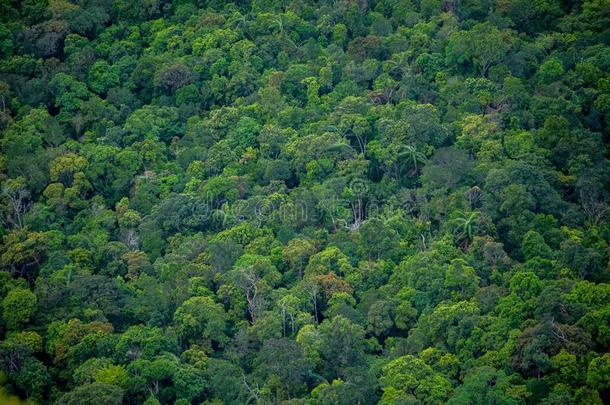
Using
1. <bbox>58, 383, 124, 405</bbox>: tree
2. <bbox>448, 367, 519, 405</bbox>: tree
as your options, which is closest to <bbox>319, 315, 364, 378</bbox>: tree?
<bbox>448, 367, 519, 405</bbox>: tree

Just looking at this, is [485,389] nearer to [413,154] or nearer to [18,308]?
[413,154]

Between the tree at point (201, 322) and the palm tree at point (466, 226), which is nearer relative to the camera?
the tree at point (201, 322)

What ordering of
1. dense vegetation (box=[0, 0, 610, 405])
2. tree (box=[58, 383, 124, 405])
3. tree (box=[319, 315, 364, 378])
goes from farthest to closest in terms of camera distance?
1. tree (box=[319, 315, 364, 378])
2. dense vegetation (box=[0, 0, 610, 405])
3. tree (box=[58, 383, 124, 405])

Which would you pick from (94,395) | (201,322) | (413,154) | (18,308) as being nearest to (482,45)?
(413,154)

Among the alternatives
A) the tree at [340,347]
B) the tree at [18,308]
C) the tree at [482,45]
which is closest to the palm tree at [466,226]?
the tree at [340,347]

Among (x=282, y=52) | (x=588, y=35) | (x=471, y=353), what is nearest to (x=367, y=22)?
(x=282, y=52)

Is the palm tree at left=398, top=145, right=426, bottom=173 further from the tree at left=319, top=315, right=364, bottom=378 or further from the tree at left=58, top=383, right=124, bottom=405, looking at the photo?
the tree at left=58, top=383, right=124, bottom=405

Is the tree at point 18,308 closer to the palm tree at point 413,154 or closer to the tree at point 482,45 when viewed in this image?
the palm tree at point 413,154

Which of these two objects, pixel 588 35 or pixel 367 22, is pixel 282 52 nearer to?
pixel 367 22

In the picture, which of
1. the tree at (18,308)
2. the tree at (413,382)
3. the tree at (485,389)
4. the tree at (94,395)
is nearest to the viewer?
the tree at (485,389)
